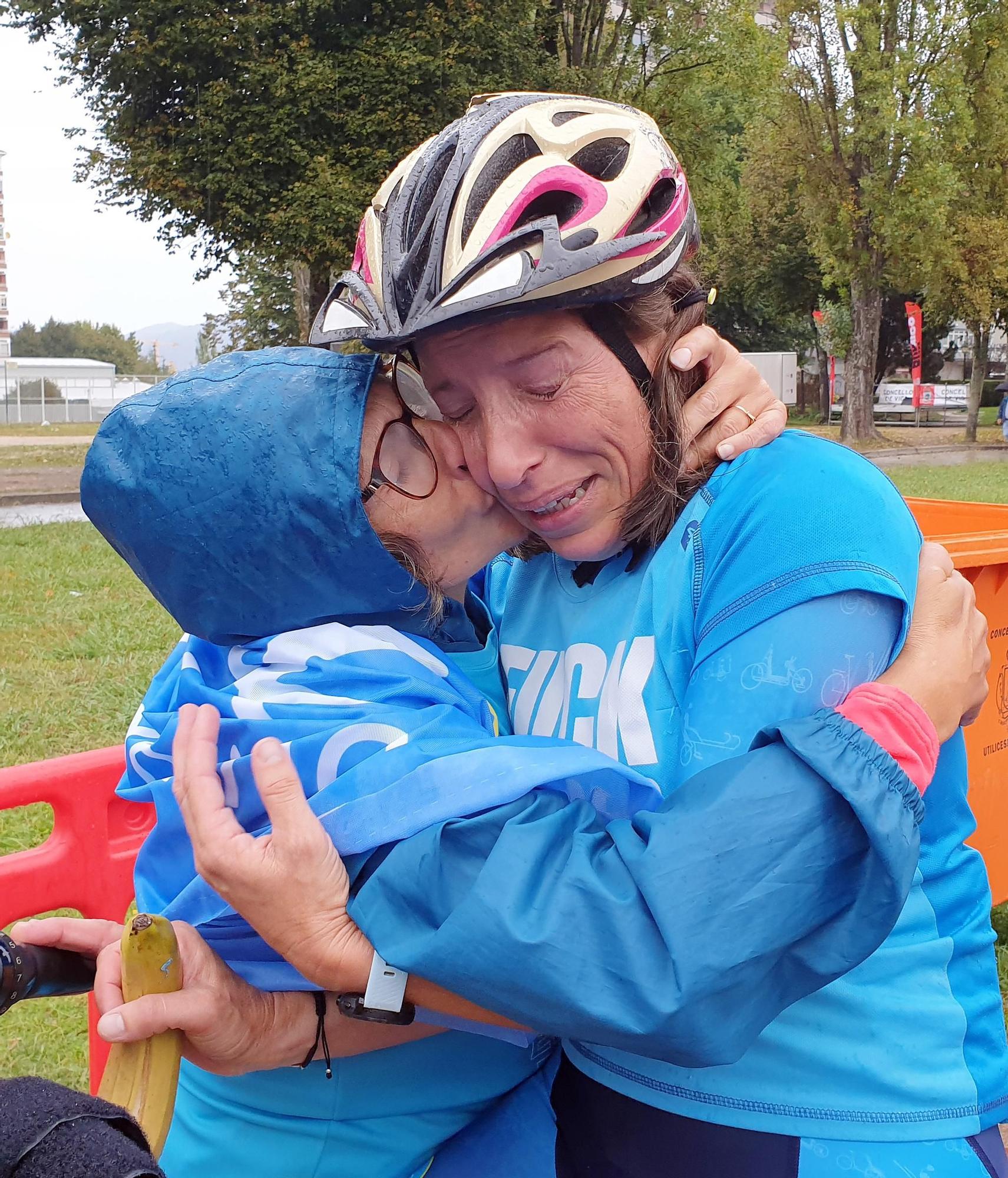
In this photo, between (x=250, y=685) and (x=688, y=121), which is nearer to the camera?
(x=250, y=685)

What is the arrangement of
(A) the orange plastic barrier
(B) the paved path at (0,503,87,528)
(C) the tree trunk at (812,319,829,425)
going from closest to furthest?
1. (A) the orange plastic barrier
2. (B) the paved path at (0,503,87,528)
3. (C) the tree trunk at (812,319,829,425)

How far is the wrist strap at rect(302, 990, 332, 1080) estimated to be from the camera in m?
1.67

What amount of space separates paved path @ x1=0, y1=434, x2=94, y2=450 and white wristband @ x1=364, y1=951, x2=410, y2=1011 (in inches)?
1198

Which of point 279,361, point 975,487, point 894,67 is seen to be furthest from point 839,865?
point 894,67

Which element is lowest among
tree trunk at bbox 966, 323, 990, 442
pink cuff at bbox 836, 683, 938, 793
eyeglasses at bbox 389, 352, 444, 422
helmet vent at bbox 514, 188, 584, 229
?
tree trunk at bbox 966, 323, 990, 442

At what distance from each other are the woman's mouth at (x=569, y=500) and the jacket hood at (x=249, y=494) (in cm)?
24

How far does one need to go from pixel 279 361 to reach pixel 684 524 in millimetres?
635

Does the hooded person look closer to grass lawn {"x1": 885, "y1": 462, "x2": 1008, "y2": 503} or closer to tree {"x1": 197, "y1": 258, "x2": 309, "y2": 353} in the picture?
grass lawn {"x1": 885, "y1": 462, "x2": 1008, "y2": 503}

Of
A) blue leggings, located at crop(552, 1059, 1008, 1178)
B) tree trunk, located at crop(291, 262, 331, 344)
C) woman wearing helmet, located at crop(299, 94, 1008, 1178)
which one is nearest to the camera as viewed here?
woman wearing helmet, located at crop(299, 94, 1008, 1178)

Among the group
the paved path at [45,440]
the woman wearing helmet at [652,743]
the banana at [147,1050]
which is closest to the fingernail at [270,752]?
the woman wearing helmet at [652,743]

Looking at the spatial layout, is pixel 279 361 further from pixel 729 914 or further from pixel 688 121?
pixel 688 121

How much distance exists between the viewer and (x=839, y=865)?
1.23 m

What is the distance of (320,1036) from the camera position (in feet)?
5.48

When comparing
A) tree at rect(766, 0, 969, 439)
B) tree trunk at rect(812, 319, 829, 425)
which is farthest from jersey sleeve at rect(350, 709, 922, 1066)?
tree trunk at rect(812, 319, 829, 425)
